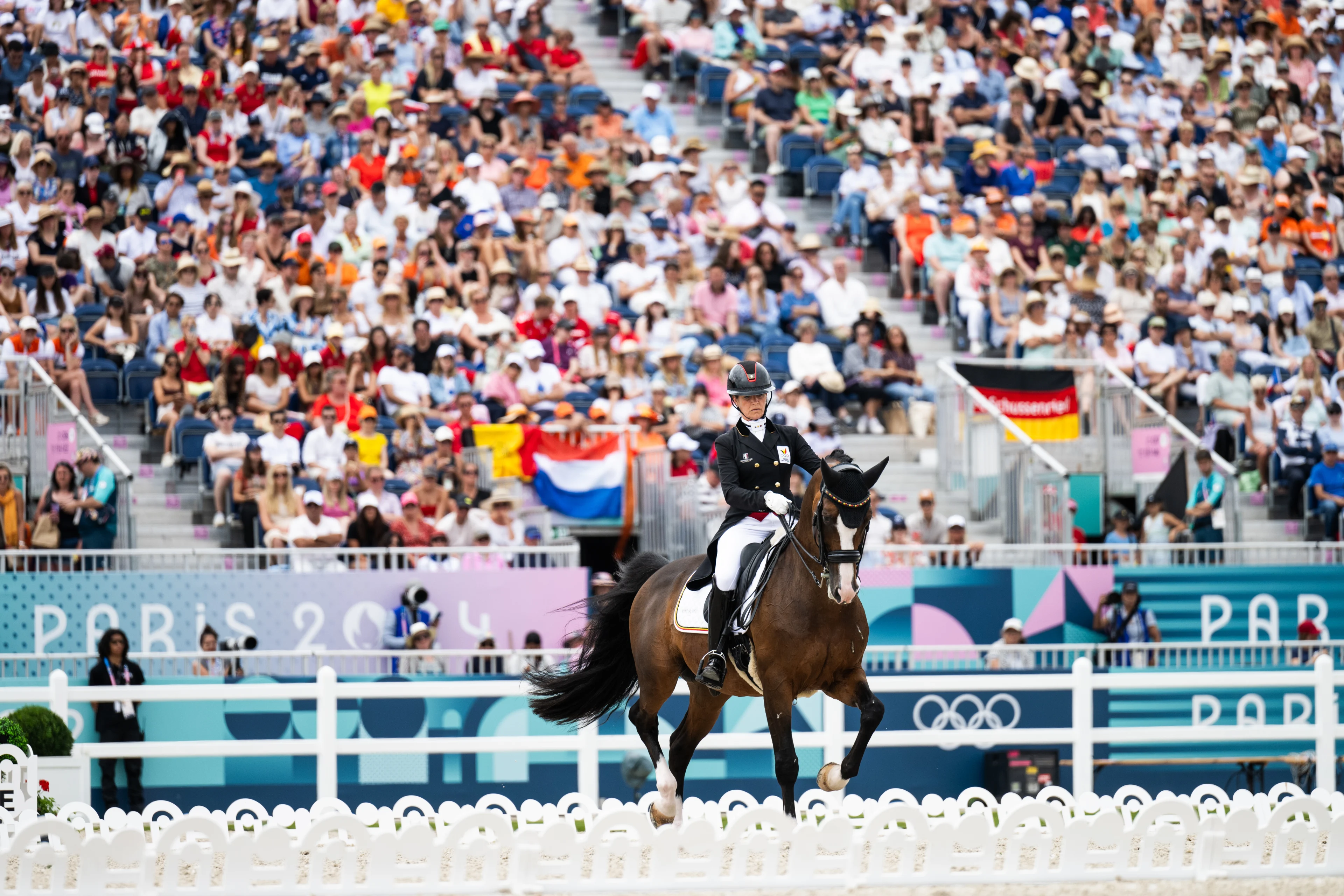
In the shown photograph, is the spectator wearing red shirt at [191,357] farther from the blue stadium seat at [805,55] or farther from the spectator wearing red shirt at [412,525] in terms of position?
the blue stadium seat at [805,55]

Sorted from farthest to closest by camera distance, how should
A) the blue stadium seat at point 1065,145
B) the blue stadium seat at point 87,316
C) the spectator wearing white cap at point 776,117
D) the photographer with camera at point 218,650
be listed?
the blue stadium seat at point 1065,145, the spectator wearing white cap at point 776,117, the blue stadium seat at point 87,316, the photographer with camera at point 218,650

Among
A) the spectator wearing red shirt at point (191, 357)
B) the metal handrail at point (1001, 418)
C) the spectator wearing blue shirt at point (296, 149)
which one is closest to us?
the metal handrail at point (1001, 418)

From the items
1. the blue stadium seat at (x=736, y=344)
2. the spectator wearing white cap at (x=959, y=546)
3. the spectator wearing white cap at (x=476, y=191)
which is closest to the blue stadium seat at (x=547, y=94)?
the spectator wearing white cap at (x=476, y=191)

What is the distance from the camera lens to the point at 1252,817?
9320 millimetres

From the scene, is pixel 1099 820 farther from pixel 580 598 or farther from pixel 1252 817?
pixel 580 598

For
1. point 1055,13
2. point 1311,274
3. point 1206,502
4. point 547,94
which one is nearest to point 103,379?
point 547,94

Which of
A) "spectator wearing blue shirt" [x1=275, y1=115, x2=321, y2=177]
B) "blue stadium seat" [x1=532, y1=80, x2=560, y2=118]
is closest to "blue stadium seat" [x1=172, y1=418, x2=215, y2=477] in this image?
"spectator wearing blue shirt" [x1=275, y1=115, x2=321, y2=177]

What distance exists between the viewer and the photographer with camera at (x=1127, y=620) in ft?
52.1

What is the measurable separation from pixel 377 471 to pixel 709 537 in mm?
3007

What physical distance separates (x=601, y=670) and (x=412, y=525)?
16.6 ft

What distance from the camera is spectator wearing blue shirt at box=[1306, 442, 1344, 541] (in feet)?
58.2

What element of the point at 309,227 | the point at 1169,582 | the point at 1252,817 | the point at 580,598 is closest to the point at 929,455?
the point at 1169,582

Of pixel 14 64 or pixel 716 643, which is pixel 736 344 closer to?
pixel 14 64

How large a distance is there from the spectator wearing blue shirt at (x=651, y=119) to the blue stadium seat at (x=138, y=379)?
7.20 meters
